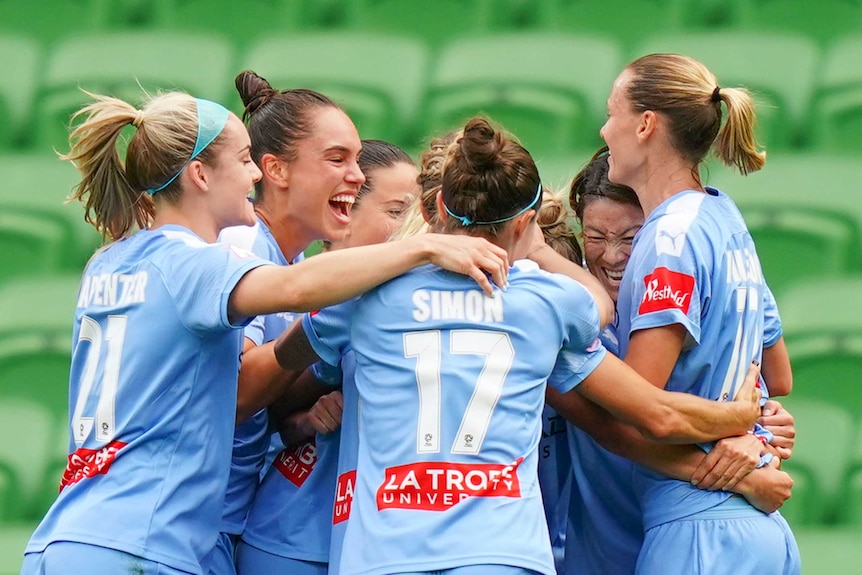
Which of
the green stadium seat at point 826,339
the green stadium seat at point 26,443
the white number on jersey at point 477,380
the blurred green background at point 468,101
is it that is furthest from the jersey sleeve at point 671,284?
the green stadium seat at point 26,443

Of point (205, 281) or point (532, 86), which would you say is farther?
point (532, 86)

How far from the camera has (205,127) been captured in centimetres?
276

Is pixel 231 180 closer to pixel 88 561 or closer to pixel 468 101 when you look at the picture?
pixel 88 561

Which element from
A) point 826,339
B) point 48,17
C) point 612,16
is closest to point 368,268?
point 826,339

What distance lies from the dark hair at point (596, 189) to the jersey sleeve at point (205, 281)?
954mm

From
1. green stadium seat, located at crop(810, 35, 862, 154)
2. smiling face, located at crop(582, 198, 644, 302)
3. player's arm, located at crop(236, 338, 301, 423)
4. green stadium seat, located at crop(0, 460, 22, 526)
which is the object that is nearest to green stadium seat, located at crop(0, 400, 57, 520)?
green stadium seat, located at crop(0, 460, 22, 526)

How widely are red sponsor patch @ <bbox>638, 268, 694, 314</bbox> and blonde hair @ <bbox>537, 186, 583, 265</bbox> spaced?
395mm

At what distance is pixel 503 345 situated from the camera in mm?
Answer: 2379

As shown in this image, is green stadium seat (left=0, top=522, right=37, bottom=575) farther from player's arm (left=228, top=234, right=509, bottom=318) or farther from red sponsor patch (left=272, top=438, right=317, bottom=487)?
player's arm (left=228, top=234, right=509, bottom=318)

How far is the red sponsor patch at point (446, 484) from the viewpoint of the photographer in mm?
2318

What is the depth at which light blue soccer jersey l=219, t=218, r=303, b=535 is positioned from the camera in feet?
9.68

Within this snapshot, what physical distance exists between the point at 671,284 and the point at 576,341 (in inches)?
12.5

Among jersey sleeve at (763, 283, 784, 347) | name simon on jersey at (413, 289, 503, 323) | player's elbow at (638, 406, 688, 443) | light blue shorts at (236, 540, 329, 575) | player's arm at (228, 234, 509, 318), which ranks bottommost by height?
light blue shorts at (236, 540, 329, 575)

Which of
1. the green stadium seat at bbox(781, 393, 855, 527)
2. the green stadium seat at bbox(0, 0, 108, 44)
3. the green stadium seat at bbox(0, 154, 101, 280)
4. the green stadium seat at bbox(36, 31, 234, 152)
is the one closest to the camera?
the green stadium seat at bbox(781, 393, 855, 527)
